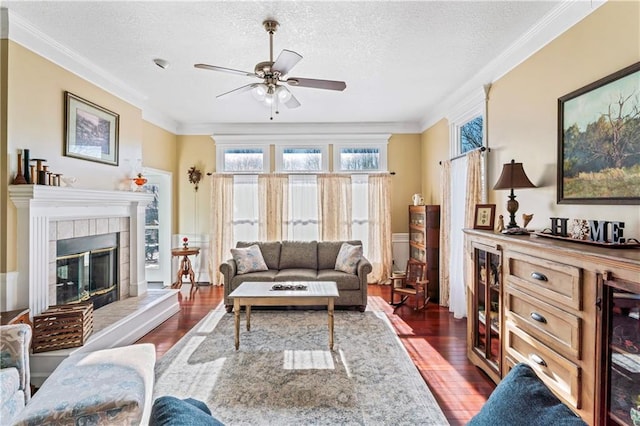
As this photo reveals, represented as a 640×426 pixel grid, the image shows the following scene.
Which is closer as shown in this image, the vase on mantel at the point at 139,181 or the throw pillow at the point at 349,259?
the vase on mantel at the point at 139,181

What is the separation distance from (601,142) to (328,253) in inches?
144

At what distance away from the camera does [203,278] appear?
622 cm

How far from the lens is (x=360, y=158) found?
6234 mm

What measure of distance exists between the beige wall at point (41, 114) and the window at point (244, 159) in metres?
2.33

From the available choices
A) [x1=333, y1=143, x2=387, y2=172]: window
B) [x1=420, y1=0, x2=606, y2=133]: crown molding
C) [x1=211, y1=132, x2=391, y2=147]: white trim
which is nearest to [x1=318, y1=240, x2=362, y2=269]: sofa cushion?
[x1=333, y1=143, x2=387, y2=172]: window

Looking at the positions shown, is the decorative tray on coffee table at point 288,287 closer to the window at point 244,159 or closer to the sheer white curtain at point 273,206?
the sheer white curtain at point 273,206

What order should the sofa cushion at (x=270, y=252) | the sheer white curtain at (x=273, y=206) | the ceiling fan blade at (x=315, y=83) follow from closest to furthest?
the ceiling fan blade at (x=315, y=83), the sofa cushion at (x=270, y=252), the sheer white curtain at (x=273, y=206)

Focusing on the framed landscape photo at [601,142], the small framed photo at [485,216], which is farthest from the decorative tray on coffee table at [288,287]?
the framed landscape photo at [601,142]

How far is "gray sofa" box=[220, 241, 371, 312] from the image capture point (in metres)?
4.51

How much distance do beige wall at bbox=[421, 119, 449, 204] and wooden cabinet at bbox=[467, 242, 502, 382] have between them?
95.0 inches

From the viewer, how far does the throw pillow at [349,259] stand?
15.5 ft

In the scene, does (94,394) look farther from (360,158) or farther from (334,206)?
(360,158)

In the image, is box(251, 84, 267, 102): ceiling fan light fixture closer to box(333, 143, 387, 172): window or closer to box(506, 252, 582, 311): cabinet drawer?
box(506, 252, 582, 311): cabinet drawer

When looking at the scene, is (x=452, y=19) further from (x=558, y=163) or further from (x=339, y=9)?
(x=558, y=163)
